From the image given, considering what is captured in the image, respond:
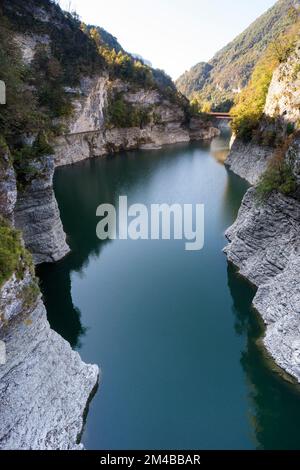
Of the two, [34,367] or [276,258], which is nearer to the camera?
[34,367]

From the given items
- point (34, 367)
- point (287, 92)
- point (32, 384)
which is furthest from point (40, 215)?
point (287, 92)

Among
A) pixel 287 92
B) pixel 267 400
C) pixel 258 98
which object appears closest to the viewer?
pixel 267 400

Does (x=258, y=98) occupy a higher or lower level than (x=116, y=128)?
higher

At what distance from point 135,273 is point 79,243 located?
20.5 feet

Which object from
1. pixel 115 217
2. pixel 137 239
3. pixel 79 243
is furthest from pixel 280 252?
pixel 115 217

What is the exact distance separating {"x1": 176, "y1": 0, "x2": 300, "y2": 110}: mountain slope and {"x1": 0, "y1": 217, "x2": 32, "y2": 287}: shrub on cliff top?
160m

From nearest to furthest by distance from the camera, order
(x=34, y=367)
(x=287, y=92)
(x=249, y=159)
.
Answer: (x=34, y=367), (x=287, y=92), (x=249, y=159)

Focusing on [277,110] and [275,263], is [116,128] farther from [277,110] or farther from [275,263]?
[275,263]

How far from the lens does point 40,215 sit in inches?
796

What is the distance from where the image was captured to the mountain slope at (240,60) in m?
163

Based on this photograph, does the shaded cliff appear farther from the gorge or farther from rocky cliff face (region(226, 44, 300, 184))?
rocky cliff face (region(226, 44, 300, 184))

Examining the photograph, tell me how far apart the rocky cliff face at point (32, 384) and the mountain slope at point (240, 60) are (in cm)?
16166

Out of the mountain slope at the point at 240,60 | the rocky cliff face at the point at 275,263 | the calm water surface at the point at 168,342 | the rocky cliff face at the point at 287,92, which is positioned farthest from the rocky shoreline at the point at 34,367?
the mountain slope at the point at 240,60

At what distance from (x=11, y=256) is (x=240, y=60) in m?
198
